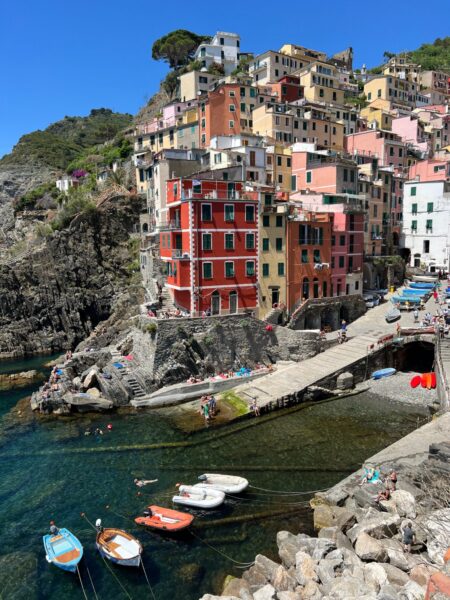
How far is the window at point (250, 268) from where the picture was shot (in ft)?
126

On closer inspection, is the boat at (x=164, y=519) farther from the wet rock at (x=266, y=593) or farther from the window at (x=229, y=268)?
the window at (x=229, y=268)

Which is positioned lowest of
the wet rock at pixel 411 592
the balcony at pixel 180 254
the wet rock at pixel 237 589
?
the wet rock at pixel 237 589

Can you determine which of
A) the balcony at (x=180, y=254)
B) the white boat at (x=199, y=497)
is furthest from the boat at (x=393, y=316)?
the white boat at (x=199, y=497)

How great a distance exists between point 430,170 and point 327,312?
117 feet

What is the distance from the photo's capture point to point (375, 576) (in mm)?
13828

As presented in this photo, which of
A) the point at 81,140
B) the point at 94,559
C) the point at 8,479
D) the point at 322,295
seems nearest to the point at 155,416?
the point at 8,479

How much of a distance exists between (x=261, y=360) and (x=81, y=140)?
121601 mm

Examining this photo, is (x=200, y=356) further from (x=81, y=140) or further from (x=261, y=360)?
(x=81, y=140)

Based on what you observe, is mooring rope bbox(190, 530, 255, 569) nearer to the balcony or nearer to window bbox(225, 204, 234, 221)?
the balcony

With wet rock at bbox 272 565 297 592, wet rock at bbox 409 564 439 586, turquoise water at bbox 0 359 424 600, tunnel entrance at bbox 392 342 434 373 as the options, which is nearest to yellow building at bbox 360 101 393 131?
tunnel entrance at bbox 392 342 434 373

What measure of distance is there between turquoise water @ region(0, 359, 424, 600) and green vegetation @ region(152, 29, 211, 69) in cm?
9638

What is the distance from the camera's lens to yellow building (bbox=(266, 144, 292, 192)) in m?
56.9

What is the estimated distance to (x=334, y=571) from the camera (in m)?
14.7

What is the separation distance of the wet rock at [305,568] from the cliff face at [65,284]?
151ft
